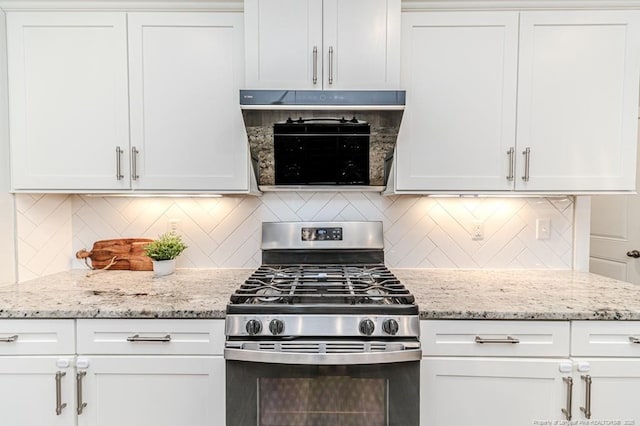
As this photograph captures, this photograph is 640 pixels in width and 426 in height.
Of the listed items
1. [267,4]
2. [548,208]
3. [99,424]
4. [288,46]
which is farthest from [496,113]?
[99,424]

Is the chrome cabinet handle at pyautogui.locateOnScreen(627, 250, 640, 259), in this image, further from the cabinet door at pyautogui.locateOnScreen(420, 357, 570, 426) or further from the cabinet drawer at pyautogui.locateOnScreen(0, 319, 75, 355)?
the cabinet drawer at pyautogui.locateOnScreen(0, 319, 75, 355)

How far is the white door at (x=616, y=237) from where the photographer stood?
8.45 feet

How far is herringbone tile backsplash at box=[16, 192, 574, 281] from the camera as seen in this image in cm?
198

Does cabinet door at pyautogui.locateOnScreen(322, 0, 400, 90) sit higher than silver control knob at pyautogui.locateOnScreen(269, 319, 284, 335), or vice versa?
cabinet door at pyautogui.locateOnScreen(322, 0, 400, 90)

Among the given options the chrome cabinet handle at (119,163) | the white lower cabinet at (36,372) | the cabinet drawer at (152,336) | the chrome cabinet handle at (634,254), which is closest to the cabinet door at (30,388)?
the white lower cabinet at (36,372)

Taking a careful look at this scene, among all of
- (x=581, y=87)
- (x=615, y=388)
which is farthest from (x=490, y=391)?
(x=581, y=87)

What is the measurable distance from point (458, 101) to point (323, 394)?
135cm

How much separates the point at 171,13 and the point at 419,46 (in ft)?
3.74

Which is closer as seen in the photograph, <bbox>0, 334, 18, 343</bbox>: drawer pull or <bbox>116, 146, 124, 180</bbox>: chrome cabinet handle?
<bbox>0, 334, 18, 343</bbox>: drawer pull

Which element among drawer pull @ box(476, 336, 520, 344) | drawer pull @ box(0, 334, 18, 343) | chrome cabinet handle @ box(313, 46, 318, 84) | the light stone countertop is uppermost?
chrome cabinet handle @ box(313, 46, 318, 84)

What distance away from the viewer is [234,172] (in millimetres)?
1688

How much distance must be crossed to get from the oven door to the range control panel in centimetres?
79

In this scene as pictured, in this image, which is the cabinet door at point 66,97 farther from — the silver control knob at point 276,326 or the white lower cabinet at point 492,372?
the white lower cabinet at point 492,372

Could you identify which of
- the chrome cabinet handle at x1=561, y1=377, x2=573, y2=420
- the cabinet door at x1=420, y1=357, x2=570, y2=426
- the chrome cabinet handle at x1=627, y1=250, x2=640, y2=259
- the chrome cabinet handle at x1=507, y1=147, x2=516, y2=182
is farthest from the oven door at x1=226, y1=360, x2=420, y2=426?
the chrome cabinet handle at x1=627, y1=250, x2=640, y2=259
